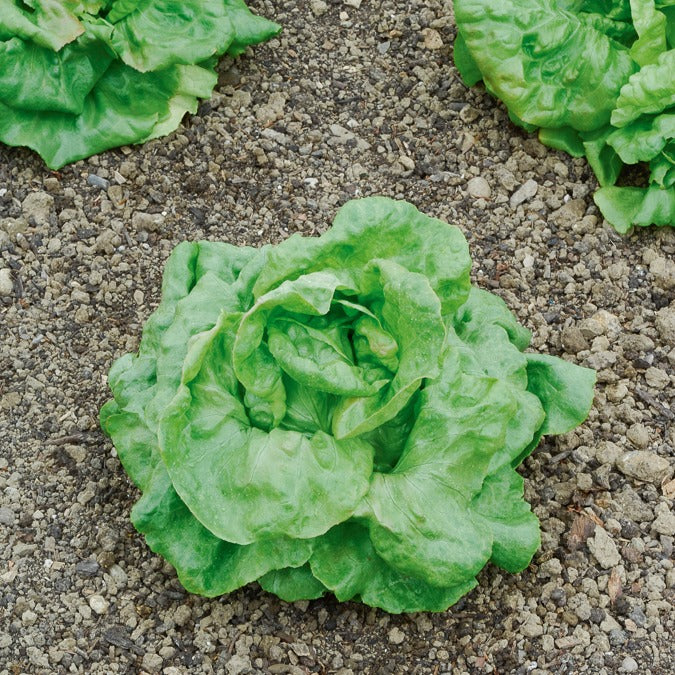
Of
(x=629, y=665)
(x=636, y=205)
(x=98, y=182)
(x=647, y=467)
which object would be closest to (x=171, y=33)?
(x=98, y=182)

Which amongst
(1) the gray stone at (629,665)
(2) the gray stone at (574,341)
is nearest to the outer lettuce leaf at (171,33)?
(2) the gray stone at (574,341)

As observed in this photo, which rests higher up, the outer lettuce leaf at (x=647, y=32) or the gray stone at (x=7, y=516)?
the outer lettuce leaf at (x=647, y=32)

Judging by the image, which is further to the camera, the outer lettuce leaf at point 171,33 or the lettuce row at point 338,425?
the outer lettuce leaf at point 171,33

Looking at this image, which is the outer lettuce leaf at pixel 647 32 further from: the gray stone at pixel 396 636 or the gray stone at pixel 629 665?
the gray stone at pixel 396 636

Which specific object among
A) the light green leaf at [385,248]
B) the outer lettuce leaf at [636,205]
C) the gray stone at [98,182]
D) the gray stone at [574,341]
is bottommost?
the gray stone at [98,182]

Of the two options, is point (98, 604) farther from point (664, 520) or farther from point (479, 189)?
point (479, 189)

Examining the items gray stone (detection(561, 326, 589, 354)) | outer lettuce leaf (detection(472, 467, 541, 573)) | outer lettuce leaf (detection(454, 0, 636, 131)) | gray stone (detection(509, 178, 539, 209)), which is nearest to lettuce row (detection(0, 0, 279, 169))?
outer lettuce leaf (detection(454, 0, 636, 131))

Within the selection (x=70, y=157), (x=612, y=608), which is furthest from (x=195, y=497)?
(x=70, y=157)
